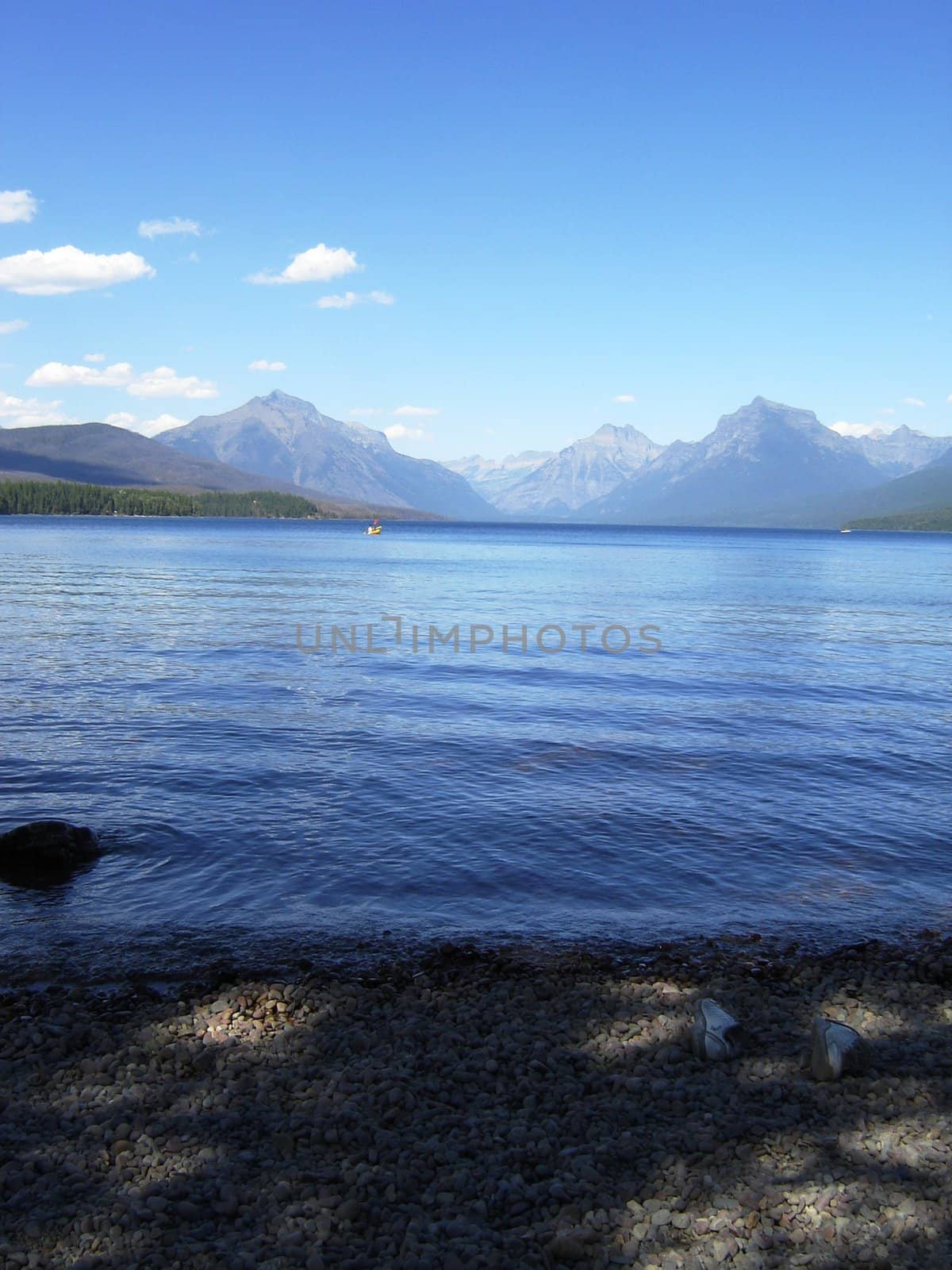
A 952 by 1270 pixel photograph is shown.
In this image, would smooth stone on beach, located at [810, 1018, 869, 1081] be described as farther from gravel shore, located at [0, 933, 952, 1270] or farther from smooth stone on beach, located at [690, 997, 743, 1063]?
smooth stone on beach, located at [690, 997, 743, 1063]

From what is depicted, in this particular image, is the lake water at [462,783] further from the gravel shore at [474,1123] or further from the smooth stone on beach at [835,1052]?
the smooth stone on beach at [835,1052]

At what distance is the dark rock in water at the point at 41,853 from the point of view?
45.4 feet

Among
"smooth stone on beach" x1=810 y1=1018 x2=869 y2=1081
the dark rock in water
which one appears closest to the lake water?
the dark rock in water

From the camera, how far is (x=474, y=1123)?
803 centimetres

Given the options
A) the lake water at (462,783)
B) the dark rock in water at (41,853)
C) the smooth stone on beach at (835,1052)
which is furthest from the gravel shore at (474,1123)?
the dark rock in water at (41,853)

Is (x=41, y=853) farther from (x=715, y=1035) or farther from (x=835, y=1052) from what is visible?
(x=835, y=1052)

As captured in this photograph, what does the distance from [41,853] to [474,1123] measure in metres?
8.59

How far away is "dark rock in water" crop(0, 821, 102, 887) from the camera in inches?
545

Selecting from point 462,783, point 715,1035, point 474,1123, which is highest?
point 715,1035

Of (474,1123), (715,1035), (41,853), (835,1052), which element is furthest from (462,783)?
(474,1123)

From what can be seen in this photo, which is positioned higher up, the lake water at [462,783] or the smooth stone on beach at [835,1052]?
the smooth stone on beach at [835,1052]

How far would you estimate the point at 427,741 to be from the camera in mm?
22281

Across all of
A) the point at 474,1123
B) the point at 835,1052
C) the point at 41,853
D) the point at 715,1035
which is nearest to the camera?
the point at 474,1123

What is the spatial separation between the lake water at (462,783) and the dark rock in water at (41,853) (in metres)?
0.37
